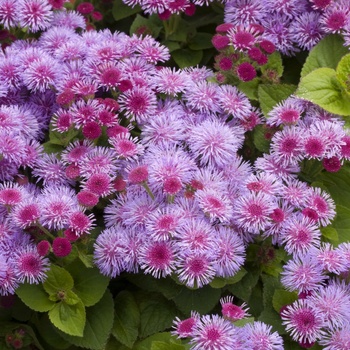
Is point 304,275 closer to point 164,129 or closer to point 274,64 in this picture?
point 164,129

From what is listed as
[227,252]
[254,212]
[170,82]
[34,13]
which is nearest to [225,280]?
[227,252]

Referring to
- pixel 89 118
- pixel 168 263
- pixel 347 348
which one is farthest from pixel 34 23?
pixel 347 348

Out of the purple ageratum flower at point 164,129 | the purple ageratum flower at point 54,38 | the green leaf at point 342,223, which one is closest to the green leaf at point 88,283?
the purple ageratum flower at point 164,129

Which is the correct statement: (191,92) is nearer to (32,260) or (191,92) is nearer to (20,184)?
(20,184)

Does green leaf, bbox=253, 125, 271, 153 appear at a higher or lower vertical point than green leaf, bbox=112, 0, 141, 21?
lower

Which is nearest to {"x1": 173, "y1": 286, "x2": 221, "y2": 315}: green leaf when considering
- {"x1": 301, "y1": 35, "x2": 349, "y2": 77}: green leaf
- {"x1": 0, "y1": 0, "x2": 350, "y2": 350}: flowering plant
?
{"x1": 0, "y1": 0, "x2": 350, "y2": 350}: flowering plant

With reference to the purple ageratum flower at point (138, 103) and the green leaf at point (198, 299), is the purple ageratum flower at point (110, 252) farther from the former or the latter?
the purple ageratum flower at point (138, 103)

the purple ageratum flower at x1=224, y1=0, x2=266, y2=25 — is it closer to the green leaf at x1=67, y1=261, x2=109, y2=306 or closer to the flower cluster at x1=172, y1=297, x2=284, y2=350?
the green leaf at x1=67, y1=261, x2=109, y2=306
